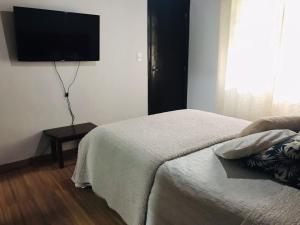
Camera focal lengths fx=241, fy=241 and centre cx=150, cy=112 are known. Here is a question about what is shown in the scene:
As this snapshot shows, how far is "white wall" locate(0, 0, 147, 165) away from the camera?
8.79 feet

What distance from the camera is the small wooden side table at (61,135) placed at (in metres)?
2.72

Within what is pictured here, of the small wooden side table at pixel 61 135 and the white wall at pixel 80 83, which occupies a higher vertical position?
the white wall at pixel 80 83

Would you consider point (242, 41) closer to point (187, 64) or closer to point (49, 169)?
point (187, 64)

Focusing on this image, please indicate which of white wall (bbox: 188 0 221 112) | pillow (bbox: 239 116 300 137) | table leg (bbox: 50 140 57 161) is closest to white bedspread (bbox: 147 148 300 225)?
pillow (bbox: 239 116 300 137)

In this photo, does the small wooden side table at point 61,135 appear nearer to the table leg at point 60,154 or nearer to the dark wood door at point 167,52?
the table leg at point 60,154

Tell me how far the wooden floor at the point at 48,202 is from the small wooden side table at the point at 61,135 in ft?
0.86

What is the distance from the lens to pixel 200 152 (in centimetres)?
163

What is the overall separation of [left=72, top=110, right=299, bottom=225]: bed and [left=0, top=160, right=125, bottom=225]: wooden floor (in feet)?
0.52

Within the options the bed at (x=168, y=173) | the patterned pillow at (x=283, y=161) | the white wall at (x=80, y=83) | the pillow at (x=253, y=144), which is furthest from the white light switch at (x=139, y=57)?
the patterned pillow at (x=283, y=161)

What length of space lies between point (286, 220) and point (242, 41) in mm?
2938

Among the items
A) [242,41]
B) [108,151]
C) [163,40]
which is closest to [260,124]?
[108,151]

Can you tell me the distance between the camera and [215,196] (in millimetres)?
1165

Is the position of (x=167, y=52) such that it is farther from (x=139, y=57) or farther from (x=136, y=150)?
(x=136, y=150)

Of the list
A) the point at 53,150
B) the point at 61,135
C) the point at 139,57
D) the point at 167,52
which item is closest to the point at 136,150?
the point at 61,135
